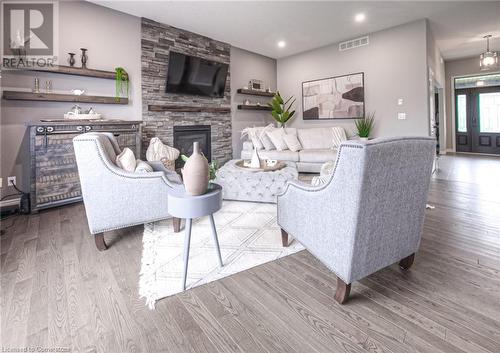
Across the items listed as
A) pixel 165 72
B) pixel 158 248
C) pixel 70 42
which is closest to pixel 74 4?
pixel 70 42

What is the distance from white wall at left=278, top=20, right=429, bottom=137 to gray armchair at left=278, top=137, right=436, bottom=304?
3998 mm

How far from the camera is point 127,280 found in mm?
1700

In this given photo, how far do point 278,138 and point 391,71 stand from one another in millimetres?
2523

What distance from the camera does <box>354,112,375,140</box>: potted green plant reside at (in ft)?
17.2

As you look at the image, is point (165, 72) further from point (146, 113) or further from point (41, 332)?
point (41, 332)

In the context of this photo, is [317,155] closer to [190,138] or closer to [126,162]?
[190,138]

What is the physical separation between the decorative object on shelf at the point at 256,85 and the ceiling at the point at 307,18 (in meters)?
0.83

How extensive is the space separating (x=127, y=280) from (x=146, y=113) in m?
3.49

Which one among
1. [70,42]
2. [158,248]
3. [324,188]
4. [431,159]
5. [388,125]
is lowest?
[158,248]

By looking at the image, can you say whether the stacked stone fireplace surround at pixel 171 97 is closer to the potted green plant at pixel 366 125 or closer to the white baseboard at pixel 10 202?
the white baseboard at pixel 10 202

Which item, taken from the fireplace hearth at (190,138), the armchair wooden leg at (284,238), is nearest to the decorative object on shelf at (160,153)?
the fireplace hearth at (190,138)

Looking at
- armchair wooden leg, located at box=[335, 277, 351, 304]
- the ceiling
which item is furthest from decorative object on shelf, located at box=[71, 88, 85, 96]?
armchair wooden leg, located at box=[335, 277, 351, 304]

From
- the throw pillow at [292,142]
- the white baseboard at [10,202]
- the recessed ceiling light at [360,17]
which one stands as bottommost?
the white baseboard at [10,202]

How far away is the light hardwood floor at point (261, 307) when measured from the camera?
1.19 meters
